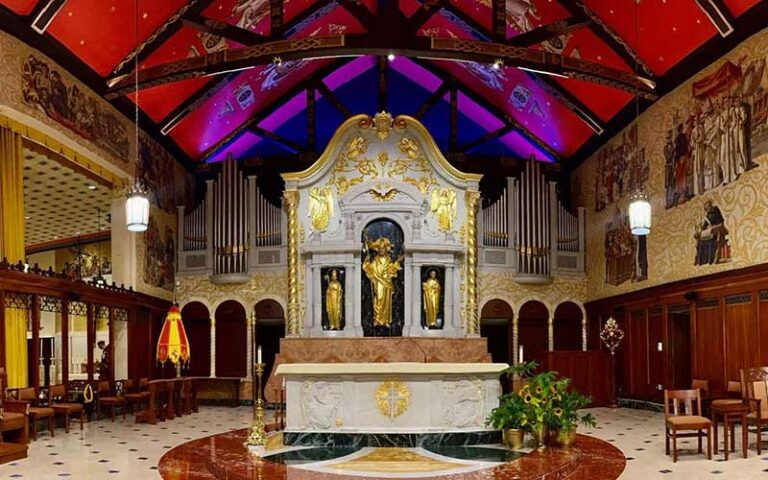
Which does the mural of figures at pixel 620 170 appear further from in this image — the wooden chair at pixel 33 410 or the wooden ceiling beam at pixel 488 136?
the wooden chair at pixel 33 410

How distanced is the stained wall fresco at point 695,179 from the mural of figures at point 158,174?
892 centimetres

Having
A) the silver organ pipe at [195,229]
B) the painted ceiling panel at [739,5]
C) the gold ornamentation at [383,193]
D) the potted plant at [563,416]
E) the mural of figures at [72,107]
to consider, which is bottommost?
the potted plant at [563,416]

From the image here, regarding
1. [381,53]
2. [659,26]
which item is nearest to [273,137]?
[381,53]

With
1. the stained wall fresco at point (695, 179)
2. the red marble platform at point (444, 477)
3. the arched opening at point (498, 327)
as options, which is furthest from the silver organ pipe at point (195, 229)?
the red marble platform at point (444, 477)

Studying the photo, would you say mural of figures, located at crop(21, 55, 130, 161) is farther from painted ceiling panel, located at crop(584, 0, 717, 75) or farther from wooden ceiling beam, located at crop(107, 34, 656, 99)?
painted ceiling panel, located at crop(584, 0, 717, 75)

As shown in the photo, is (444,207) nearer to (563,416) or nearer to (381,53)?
(381,53)

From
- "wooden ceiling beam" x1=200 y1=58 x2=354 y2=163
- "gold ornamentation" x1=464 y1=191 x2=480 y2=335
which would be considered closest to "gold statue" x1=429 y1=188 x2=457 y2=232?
"gold ornamentation" x1=464 y1=191 x2=480 y2=335

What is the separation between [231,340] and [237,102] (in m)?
5.00

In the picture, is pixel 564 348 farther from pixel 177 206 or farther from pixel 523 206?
pixel 177 206

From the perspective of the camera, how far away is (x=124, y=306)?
48.9 ft

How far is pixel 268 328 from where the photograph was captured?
19.2 metres

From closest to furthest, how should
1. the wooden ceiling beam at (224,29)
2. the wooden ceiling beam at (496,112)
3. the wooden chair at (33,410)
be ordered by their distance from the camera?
the wooden chair at (33,410) < the wooden ceiling beam at (224,29) < the wooden ceiling beam at (496,112)

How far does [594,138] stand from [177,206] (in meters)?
8.84

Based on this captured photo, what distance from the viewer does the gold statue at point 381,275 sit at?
1541 cm
